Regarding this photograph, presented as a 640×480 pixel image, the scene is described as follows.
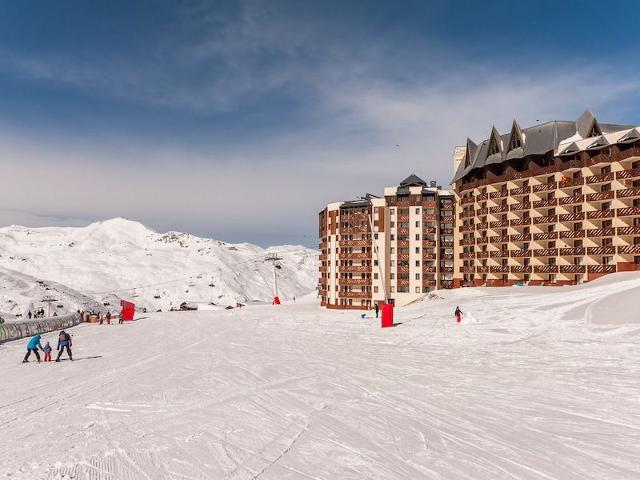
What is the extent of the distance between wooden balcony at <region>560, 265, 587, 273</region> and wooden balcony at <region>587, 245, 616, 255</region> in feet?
6.95

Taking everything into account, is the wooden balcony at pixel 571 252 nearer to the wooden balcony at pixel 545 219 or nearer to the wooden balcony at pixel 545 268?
the wooden balcony at pixel 545 268

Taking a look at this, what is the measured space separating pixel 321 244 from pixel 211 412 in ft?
235

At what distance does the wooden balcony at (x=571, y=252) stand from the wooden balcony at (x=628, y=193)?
26.6 feet

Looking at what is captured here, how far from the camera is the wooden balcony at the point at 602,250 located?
53000mm

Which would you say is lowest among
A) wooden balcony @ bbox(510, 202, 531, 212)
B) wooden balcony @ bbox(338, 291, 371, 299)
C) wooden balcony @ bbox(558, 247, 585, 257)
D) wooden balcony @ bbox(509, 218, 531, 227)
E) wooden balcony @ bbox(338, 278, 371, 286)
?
wooden balcony @ bbox(338, 291, 371, 299)

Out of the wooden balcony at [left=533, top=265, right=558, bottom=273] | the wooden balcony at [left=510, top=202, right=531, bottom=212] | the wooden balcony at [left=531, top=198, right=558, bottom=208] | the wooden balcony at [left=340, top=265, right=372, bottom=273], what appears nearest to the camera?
the wooden balcony at [left=533, top=265, right=558, bottom=273]

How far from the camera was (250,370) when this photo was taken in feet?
64.7

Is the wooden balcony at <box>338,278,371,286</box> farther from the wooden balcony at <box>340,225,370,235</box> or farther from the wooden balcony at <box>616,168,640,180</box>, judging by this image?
the wooden balcony at <box>616,168,640,180</box>

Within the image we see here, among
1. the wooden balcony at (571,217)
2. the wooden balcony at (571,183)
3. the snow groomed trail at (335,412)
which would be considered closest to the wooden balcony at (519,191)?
the wooden balcony at (571,183)

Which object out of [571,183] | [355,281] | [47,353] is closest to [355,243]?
[355,281]

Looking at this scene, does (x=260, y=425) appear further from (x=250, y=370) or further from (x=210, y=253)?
(x=210, y=253)

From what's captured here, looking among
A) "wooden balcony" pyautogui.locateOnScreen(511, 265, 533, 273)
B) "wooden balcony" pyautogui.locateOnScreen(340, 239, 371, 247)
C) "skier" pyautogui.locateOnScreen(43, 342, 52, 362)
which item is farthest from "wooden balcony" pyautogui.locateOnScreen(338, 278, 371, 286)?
"skier" pyautogui.locateOnScreen(43, 342, 52, 362)

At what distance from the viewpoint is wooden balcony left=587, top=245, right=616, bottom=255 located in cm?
5300

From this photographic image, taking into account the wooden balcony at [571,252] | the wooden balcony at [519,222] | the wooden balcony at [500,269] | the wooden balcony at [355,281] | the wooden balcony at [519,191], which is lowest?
the wooden balcony at [355,281]
